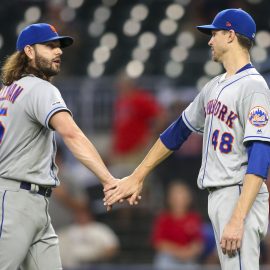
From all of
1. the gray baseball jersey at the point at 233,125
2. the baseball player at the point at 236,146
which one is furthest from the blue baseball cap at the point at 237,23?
the gray baseball jersey at the point at 233,125

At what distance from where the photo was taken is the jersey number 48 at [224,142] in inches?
188

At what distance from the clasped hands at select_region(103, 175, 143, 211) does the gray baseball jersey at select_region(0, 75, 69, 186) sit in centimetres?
37

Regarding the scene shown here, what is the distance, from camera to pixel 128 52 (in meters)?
13.9

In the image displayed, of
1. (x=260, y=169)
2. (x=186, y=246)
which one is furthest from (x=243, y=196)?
(x=186, y=246)

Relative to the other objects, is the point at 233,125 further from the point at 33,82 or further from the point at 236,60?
the point at 33,82

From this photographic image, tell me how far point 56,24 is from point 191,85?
2.42 m

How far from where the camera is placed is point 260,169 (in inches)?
181

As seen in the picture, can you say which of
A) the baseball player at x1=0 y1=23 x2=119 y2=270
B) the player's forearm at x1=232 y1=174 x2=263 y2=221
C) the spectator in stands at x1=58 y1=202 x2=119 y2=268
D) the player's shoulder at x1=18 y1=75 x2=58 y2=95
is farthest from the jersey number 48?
the spectator in stands at x1=58 y1=202 x2=119 y2=268

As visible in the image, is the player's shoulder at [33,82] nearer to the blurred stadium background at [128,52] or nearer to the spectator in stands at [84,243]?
the spectator in stands at [84,243]

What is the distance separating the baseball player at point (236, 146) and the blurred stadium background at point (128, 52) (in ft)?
17.1

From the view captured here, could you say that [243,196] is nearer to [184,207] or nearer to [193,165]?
[184,207]

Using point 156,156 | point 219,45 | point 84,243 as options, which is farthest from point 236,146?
point 84,243

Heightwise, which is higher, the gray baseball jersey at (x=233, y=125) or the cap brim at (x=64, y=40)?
the cap brim at (x=64, y=40)

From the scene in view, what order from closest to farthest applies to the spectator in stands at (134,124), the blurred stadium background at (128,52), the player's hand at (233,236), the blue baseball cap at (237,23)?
the player's hand at (233,236), the blue baseball cap at (237,23), the spectator in stands at (134,124), the blurred stadium background at (128,52)
